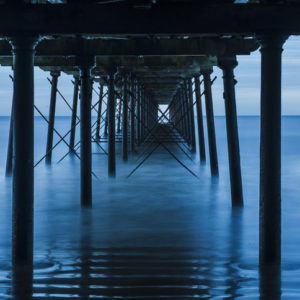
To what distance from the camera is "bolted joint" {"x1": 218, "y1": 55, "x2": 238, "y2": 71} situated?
29.7 ft

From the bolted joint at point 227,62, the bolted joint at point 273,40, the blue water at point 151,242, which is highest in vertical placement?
the bolted joint at point 227,62

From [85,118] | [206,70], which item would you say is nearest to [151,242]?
[85,118]

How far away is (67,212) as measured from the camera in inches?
367

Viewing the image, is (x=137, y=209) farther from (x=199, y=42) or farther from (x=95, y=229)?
(x=199, y=42)

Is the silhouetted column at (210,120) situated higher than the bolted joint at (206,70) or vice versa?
the bolted joint at (206,70)

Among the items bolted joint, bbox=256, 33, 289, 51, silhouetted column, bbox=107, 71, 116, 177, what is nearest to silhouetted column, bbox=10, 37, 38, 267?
bolted joint, bbox=256, 33, 289, 51

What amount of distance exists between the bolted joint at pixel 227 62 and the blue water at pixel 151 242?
253 centimetres

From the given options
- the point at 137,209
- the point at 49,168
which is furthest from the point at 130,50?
the point at 49,168

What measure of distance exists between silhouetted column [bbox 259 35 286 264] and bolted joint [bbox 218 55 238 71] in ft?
11.7

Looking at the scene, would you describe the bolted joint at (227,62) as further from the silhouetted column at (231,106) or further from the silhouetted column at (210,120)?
the silhouetted column at (210,120)

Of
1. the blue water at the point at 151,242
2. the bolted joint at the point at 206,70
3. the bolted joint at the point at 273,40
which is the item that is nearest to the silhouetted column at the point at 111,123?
the blue water at the point at 151,242

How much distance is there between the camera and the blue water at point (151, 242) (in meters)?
5.00

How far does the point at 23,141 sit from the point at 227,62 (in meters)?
4.63

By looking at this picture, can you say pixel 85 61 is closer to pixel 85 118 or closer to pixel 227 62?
pixel 85 118
